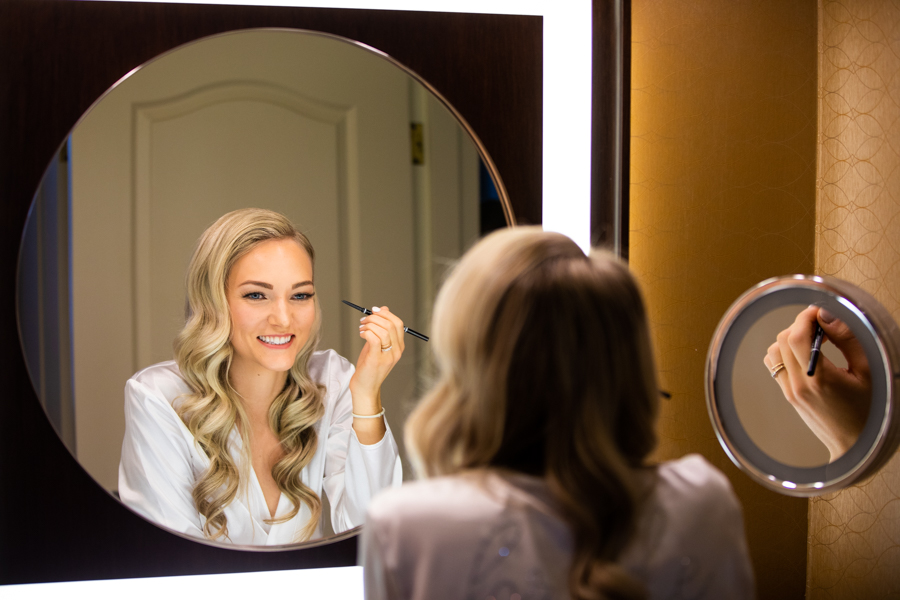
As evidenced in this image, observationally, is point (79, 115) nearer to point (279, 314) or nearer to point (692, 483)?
point (279, 314)

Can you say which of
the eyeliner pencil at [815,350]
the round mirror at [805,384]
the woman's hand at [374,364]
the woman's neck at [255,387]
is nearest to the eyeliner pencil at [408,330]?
the woman's hand at [374,364]

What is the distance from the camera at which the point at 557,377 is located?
45 centimetres

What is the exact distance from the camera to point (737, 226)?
2.95 ft

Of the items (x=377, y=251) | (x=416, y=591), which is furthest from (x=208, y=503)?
(x=416, y=591)

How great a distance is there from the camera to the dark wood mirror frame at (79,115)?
83 centimetres

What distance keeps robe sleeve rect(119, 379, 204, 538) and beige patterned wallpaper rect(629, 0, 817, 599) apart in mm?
630

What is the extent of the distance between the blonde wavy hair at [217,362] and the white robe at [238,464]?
1 cm

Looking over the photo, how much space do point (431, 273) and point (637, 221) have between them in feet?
0.96

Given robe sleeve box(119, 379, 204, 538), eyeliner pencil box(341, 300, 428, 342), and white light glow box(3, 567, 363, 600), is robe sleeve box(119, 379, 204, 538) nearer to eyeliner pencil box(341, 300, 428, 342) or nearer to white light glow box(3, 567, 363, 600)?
white light glow box(3, 567, 363, 600)

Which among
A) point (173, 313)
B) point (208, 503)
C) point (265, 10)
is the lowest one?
point (208, 503)

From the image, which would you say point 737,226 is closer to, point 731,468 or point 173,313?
point 731,468

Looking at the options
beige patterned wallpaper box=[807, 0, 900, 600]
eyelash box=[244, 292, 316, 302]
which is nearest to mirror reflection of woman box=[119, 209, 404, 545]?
eyelash box=[244, 292, 316, 302]

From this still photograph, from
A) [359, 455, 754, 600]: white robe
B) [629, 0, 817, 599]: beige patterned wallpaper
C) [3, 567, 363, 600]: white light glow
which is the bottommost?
[3, 567, 363, 600]: white light glow

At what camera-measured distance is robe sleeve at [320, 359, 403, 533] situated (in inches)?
33.7
